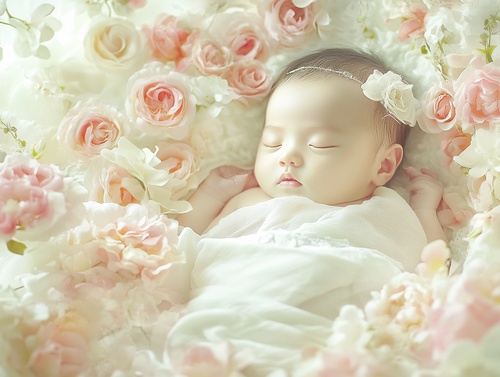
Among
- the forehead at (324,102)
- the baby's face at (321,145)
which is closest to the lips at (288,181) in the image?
the baby's face at (321,145)

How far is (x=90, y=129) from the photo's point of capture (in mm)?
1735

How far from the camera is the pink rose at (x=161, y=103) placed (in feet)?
5.83

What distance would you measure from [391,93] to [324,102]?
6.4 inches

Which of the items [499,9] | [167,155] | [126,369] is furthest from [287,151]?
[126,369]

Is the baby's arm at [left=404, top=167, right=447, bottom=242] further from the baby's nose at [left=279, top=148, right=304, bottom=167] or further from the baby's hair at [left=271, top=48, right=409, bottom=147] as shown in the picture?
the baby's nose at [left=279, top=148, right=304, bottom=167]

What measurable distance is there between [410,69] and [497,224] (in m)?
0.66

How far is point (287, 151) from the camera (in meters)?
1.72

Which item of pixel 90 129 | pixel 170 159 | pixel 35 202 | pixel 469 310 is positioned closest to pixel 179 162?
pixel 170 159

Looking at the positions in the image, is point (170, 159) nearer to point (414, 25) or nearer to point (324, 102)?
point (324, 102)

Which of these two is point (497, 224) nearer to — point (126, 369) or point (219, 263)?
point (219, 263)

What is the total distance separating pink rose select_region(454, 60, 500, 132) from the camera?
1531mm

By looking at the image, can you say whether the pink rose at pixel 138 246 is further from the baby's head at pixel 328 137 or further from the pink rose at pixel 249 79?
the pink rose at pixel 249 79

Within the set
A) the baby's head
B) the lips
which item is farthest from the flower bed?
the lips

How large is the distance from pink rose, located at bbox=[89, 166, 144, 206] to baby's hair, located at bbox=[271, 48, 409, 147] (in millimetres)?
496
